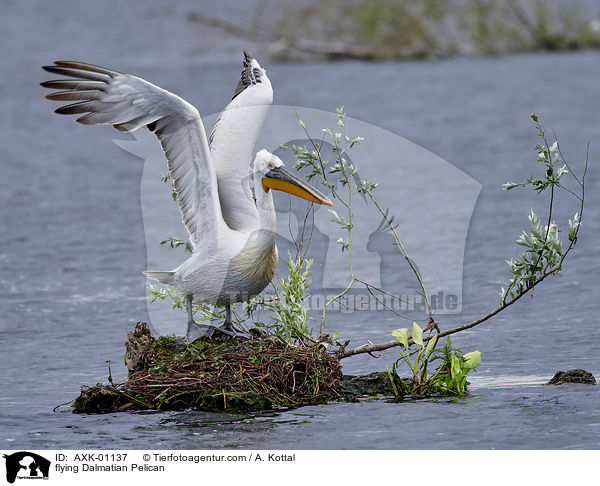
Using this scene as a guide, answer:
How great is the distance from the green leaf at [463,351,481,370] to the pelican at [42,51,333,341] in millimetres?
1820

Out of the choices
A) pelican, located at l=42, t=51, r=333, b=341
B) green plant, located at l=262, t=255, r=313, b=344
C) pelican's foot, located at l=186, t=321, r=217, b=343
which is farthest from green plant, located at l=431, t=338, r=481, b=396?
pelican's foot, located at l=186, t=321, r=217, b=343

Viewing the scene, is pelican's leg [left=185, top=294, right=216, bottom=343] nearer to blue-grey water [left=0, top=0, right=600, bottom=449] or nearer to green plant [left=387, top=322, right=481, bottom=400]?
blue-grey water [left=0, top=0, right=600, bottom=449]

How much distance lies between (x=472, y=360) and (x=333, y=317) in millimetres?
3562

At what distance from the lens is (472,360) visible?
32.0 ft

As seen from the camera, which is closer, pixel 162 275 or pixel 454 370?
pixel 454 370

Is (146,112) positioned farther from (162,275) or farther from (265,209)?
(162,275)

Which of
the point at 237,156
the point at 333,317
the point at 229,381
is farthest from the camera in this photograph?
the point at 333,317

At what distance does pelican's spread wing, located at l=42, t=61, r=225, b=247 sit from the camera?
905 cm

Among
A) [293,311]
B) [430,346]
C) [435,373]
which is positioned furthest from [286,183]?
[435,373]

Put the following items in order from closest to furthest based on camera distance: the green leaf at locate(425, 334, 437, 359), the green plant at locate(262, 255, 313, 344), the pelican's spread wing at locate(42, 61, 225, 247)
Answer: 1. the pelican's spread wing at locate(42, 61, 225, 247)
2. the green leaf at locate(425, 334, 437, 359)
3. the green plant at locate(262, 255, 313, 344)

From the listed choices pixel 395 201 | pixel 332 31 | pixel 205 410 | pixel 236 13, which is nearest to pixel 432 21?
pixel 332 31
